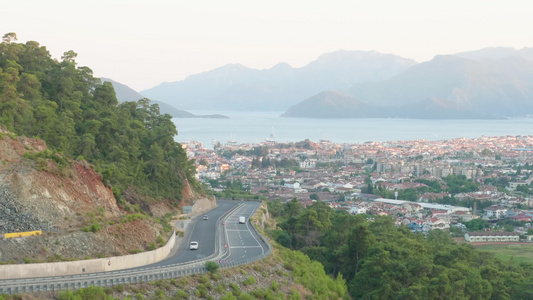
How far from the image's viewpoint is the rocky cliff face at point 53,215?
20875 millimetres

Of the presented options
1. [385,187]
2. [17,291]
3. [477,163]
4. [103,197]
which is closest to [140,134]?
[103,197]

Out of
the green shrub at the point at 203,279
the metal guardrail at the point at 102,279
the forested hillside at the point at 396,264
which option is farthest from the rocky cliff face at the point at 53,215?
the forested hillside at the point at 396,264

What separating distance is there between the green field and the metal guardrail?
103ft

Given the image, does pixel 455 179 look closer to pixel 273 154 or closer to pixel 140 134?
pixel 273 154

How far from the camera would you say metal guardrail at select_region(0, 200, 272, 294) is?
16.6 metres

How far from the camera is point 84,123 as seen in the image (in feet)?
117

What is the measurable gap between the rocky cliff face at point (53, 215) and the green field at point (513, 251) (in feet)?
101

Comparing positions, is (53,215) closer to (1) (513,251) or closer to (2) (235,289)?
(2) (235,289)

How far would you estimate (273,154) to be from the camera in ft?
449

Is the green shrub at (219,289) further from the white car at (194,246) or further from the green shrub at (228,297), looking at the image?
the white car at (194,246)

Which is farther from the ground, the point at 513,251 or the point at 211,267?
the point at 211,267

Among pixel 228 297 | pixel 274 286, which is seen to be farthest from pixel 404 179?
pixel 228 297

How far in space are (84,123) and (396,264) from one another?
689 inches

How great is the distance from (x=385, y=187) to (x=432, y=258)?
59.1 meters
